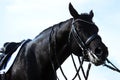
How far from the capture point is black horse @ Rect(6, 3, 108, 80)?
14.6 metres

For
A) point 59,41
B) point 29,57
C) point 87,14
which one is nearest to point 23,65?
point 29,57

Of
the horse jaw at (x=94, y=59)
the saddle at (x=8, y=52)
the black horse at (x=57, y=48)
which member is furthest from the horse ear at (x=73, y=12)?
the saddle at (x=8, y=52)

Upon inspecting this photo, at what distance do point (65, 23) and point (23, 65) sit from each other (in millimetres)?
1709

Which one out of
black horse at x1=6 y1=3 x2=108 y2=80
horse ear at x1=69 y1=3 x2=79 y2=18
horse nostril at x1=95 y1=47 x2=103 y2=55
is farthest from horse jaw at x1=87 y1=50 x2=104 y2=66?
horse ear at x1=69 y1=3 x2=79 y2=18

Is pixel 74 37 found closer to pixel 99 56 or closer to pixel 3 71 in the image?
pixel 99 56

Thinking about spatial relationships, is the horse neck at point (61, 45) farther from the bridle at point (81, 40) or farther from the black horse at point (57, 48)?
the bridle at point (81, 40)

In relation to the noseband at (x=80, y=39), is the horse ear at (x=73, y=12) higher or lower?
higher

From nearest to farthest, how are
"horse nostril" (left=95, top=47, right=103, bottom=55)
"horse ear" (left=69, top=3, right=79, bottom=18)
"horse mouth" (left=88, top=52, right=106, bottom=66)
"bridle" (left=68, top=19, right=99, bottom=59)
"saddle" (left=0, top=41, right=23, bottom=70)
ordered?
"horse nostril" (left=95, top=47, right=103, bottom=55)
"horse mouth" (left=88, top=52, right=106, bottom=66)
"bridle" (left=68, top=19, right=99, bottom=59)
"horse ear" (left=69, top=3, right=79, bottom=18)
"saddle" (left=0, top=41, right=23, bottom=70)

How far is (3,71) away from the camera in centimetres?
1600

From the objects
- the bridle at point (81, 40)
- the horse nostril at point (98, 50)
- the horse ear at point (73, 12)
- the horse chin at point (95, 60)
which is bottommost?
the horse chin at point (95, 60)

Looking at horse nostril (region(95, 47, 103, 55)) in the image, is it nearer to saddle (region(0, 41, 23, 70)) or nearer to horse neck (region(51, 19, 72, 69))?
horse neck (region(51, 19, 72, 69))

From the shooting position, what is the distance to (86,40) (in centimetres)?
1474

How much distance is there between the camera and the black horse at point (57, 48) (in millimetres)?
14633

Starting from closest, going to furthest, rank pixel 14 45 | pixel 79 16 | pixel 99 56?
1. pixel 99 56
2. pixel 79 16
3. pixel 14 45
